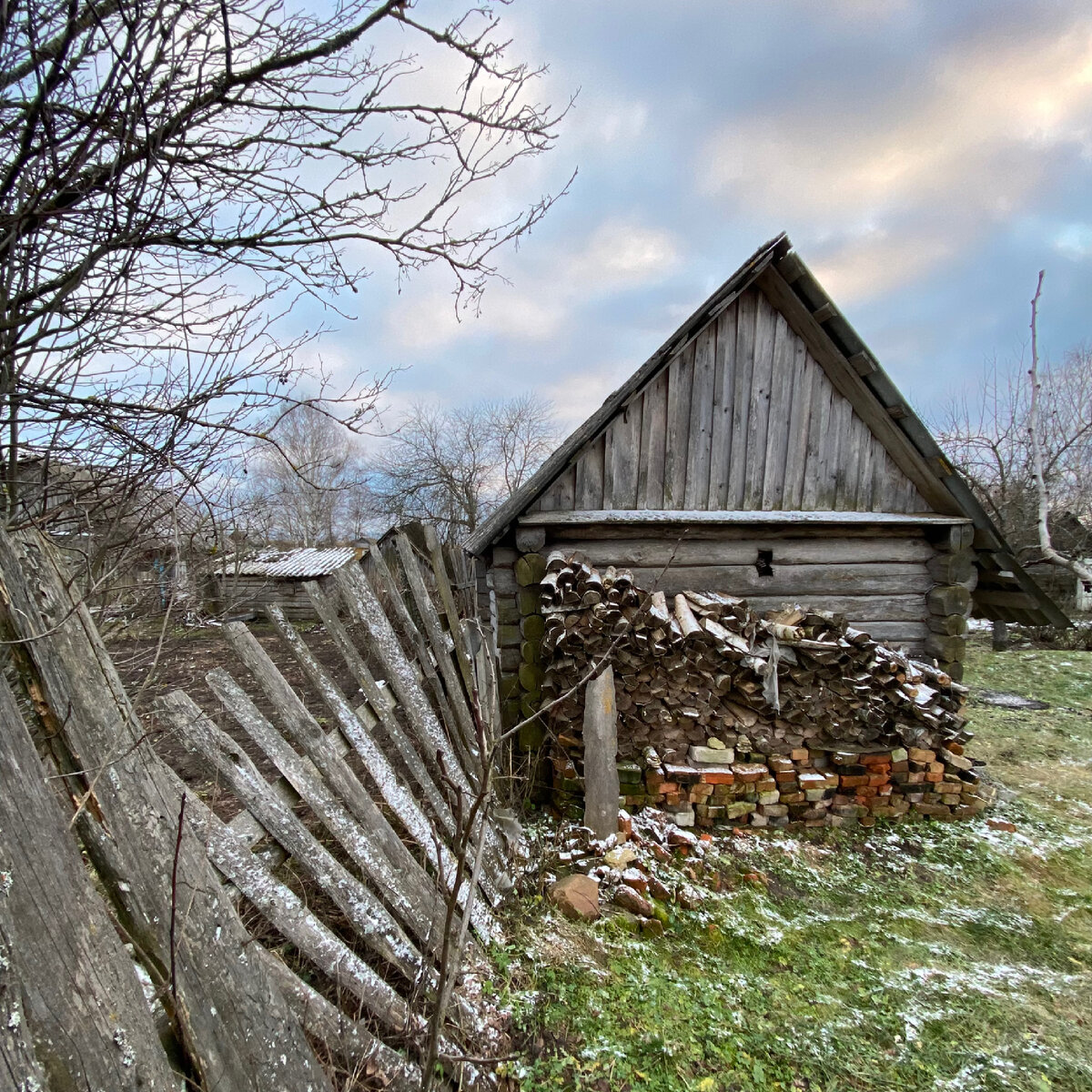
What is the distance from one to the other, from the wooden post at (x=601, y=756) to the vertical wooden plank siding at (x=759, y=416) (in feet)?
7.62

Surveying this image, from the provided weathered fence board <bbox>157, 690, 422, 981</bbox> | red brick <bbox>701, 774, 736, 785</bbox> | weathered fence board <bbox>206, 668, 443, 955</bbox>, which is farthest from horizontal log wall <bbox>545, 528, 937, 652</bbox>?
weathered fence board <bbox>157, 690, 422, 981</bbox>

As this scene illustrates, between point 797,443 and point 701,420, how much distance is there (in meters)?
1.00

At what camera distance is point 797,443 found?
17.6 feet

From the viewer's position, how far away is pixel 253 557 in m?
5.36

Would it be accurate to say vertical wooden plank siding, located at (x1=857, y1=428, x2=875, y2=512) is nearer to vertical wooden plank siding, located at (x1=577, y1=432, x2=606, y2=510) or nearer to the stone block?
vertical wooden plank siding, located at (x1=577, y1=432, x2=606, y2=510)

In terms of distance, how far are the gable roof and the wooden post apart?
1.57m

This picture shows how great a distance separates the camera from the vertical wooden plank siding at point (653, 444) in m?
5.15

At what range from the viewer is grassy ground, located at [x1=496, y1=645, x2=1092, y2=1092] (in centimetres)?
258

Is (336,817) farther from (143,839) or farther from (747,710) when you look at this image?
(747,710)

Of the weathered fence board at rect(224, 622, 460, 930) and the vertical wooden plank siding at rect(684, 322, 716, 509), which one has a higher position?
the vertical wooden plank siding at rect(684, 322, 716, 509)

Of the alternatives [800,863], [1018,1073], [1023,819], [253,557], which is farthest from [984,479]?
[253,557]

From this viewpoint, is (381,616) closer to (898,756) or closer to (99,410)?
(99,410)

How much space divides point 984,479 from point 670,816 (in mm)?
17937

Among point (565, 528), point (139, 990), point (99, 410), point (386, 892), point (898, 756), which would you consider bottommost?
point (898, 756)
